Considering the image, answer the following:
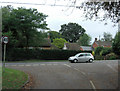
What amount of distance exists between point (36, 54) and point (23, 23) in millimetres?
7341

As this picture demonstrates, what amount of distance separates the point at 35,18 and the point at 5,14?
5340mm

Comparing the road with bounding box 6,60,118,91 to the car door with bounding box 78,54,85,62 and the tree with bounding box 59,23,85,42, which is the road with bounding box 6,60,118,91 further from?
the tree with bounding box 59,23,85,42

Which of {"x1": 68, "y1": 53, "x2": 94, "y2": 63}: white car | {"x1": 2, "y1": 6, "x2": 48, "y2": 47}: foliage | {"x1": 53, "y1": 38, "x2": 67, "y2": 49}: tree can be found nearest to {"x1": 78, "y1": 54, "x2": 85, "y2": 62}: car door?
{"x1": 68, "y1": 53, "x2": 94, "y2": 63}: white car

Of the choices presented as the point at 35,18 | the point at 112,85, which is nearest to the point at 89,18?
the point at 112,85

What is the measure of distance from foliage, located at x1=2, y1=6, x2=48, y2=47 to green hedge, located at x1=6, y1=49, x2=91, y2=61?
7.00 feet

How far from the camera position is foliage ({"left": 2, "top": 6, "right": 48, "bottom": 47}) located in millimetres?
27859

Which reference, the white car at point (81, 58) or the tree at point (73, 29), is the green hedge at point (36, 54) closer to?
the tree at point (73, 29)

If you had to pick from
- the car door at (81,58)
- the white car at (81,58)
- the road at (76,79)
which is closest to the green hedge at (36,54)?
the white car at (81,58)

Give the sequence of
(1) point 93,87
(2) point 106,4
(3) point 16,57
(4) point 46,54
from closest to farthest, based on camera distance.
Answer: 1. (1) point 93,87
2. (2) point 106,4
3. (3) point 16,57
4. (4) point 46,54

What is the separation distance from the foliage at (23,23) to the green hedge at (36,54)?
7.00 ft

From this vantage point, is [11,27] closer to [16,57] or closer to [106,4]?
[16,57]

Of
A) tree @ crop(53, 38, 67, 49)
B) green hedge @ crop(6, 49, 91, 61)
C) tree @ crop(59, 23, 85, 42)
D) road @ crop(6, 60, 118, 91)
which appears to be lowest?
green hedge @ crop(6, 49, 91, 61)

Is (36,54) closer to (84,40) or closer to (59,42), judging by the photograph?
(59,42)

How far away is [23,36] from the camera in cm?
2969
